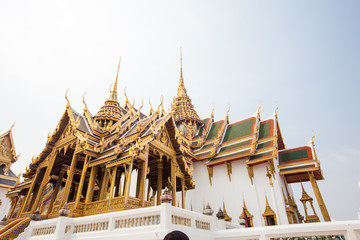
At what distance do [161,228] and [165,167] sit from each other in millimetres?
3860

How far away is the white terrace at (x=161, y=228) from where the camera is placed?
142 inches

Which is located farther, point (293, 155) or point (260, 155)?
point (293, 155)

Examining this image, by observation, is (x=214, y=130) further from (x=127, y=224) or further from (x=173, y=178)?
(x=127, y=224)

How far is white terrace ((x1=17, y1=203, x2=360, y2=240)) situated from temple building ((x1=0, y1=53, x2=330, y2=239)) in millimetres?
689

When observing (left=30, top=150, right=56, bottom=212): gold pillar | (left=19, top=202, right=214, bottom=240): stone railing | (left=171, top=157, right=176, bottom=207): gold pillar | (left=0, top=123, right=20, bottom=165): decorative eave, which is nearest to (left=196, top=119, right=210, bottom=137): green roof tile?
(left=171, top=157, right=176, bottom=207): gold pillar

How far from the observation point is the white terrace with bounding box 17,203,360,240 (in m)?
3.61

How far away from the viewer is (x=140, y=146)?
18.5ft

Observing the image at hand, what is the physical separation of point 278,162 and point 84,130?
12173 mm

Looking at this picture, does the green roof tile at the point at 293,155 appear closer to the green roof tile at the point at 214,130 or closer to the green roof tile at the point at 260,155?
the green roof tile at the point at 260,155

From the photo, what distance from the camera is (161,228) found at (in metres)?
3.66

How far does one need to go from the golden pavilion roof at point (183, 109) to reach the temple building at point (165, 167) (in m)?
0.14

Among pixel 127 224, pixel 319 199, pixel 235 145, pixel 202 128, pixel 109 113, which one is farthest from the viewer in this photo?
pixel 202 128

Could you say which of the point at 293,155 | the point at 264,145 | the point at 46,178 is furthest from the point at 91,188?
the point at 293,155

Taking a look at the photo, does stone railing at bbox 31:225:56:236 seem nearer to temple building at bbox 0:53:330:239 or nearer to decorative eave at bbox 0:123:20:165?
temple building at bbox 0:53:330:239
